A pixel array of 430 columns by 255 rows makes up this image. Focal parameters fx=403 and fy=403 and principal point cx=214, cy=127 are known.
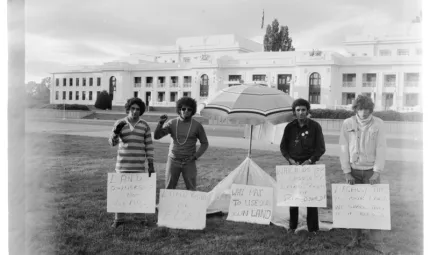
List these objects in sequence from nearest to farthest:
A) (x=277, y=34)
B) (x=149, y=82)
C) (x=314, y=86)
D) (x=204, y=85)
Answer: (x=277, y=34) < (x=149, y=82) < (x=204, y=85) < (x=314, y=86)

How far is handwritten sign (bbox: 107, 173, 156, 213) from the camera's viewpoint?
171 inches

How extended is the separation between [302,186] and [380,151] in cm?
90

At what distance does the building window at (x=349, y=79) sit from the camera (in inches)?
1361

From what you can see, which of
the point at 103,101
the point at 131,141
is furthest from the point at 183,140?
the point at 103,101

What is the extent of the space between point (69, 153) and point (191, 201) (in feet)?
21.0

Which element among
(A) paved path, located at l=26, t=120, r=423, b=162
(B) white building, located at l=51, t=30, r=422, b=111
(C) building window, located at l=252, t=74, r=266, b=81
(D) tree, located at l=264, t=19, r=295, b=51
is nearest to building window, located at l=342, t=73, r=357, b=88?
(B) white building, located at l=51, t=30, r=422, b=111

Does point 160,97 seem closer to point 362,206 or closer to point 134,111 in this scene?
point 134,111

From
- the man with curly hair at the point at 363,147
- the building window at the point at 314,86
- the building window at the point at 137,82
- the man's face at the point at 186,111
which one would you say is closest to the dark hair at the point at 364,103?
the man with curly hair at the point at 363,147

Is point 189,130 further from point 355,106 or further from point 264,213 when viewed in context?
point 355,106

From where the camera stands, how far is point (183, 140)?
4520mm

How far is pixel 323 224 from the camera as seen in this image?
16.0 feet

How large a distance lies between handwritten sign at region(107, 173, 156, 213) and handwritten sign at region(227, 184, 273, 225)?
93 centimetres

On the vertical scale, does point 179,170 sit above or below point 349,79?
below

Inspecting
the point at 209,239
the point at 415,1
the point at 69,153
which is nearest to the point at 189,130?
the point at 209,239
